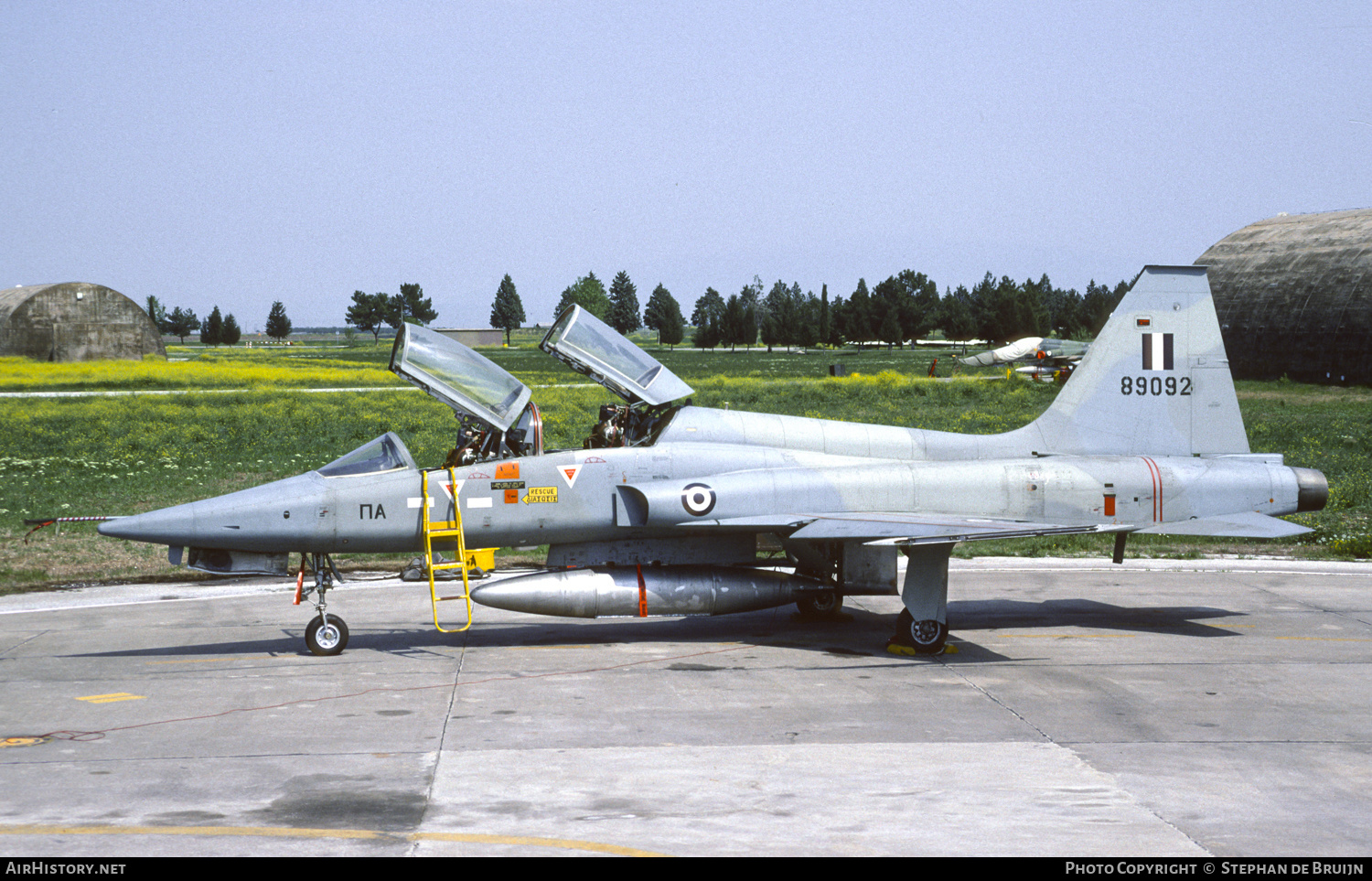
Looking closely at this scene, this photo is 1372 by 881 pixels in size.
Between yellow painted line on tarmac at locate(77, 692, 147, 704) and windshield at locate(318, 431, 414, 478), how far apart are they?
117 inches

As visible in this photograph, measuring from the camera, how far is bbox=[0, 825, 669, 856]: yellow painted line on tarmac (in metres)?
6.89

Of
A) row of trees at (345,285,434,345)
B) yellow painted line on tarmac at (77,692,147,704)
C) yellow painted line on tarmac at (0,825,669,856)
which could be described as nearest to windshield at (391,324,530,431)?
yellow painted line on tarmac at (77,692,147,704)

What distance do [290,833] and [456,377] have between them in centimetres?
625

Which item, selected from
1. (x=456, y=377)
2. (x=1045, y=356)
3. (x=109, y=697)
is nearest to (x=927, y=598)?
(x=456, y=377)

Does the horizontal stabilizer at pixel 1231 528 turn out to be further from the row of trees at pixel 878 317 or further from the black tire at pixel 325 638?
the row of trees at pixel 878 317

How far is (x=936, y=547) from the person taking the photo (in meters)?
12.1

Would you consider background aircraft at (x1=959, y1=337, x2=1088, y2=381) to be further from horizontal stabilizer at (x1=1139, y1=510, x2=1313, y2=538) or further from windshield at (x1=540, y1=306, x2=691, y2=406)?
windshield at (x1=540, y1=306, x2=691, y2=406)

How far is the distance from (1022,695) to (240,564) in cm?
835

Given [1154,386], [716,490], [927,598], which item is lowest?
[927,598]

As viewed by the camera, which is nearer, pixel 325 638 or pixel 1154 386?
pixel 325 638

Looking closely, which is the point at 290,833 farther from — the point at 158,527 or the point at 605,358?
the point at 605,358

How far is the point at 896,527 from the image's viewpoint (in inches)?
471

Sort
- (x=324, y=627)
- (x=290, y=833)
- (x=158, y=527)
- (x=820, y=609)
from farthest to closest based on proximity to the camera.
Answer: (x=820, y=609) → (x=324, y=627) → (x=158, y=527) → (x=290, y=833)
